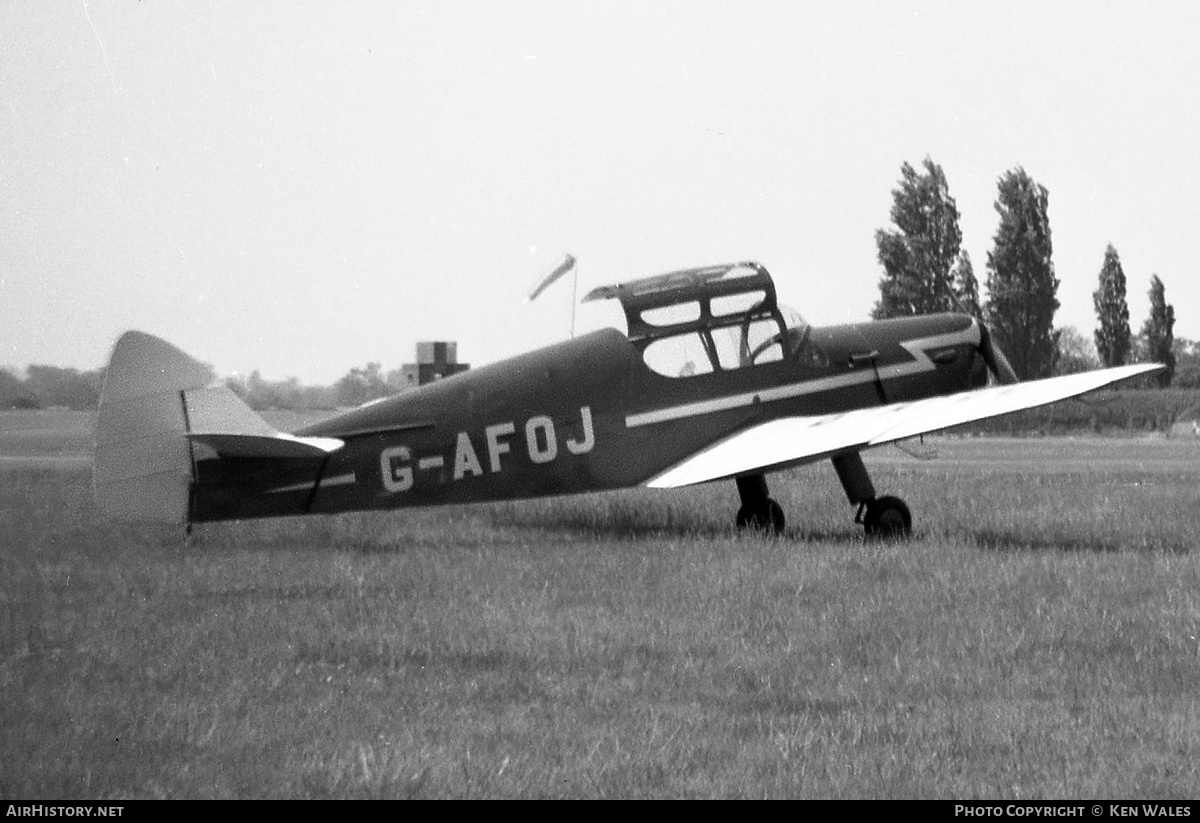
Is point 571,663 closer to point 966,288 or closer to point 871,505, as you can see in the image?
point 871,505

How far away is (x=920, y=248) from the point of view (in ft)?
140

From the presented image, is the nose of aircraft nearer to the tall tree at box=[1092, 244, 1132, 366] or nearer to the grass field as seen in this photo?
the grass field

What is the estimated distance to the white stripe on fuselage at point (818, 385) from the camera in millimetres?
12773

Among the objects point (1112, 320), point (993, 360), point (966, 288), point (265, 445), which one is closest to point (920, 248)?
point (966, 288)

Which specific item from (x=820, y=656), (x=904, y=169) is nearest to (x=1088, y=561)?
(x=820, y=656)

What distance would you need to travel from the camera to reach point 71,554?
7.34 m

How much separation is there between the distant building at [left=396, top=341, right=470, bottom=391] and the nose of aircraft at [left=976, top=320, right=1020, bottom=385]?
5086mm

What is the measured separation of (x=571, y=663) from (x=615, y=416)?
18.7 ft

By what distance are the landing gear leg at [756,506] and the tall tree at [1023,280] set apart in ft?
91.3

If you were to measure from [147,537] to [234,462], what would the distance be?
1607 mm

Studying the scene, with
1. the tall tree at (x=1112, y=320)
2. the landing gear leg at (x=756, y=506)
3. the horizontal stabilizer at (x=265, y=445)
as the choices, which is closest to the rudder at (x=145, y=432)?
the horizontal stabilizer at (x=265, y=445)

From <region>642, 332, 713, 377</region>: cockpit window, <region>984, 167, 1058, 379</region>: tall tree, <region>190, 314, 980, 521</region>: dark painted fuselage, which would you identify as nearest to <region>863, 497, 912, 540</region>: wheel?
<region>190, 314, 980, 521</region>: dark painted fuselage

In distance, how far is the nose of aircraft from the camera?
1427cm
